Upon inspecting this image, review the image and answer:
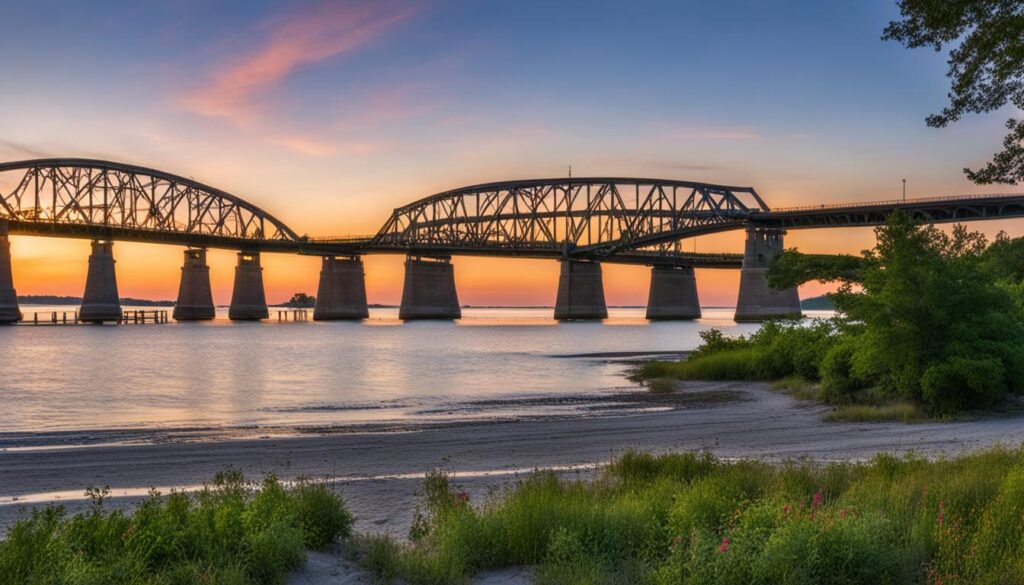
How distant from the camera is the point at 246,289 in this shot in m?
185

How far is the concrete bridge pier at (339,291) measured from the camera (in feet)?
610

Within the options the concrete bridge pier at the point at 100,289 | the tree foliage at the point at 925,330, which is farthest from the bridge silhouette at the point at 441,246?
the tree foliage at the point at 925,330

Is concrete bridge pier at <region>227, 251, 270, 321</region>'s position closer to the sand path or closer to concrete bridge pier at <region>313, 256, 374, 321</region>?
concrete bridge pier at <region>313, 256, 374, 321</region>

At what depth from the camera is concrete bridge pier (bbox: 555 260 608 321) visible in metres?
176

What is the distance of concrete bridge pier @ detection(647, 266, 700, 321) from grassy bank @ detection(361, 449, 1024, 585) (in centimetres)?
17878

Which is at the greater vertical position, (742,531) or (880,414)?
(742,531)

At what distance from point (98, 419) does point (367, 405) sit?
9.83 m

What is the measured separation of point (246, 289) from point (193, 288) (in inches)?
457

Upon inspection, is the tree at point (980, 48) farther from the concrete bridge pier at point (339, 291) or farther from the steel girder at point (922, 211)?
the concrete bridge pier at point (339, 291)

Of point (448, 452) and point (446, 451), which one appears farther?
point (446, 451)

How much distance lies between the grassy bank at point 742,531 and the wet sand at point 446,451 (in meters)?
1.94

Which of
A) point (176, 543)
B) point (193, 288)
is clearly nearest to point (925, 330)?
point (176, 543)

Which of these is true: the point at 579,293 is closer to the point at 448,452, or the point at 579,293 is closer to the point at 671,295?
the point at 671,295

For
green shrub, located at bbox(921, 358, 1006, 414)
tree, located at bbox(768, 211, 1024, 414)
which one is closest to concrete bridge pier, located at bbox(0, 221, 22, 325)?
tree, located at bbox(768, 211, 1024, 414)
